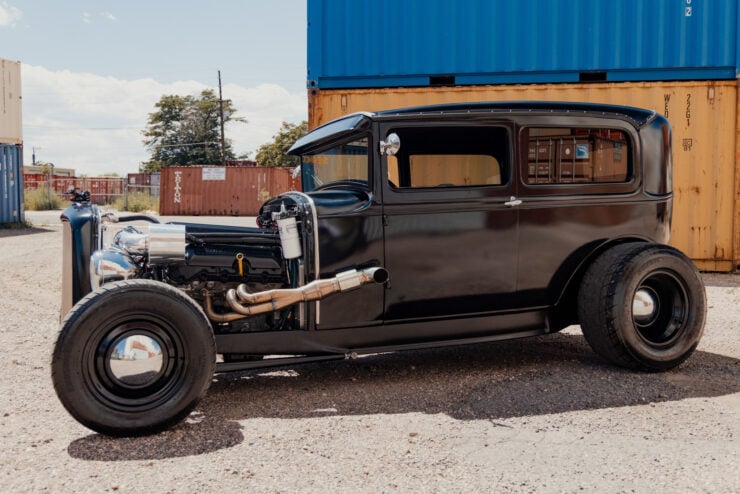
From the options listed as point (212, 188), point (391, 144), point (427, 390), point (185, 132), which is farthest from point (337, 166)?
point (185, 132)

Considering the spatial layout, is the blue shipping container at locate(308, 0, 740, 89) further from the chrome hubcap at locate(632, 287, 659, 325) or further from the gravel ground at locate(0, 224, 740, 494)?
the chrome hubcap at locate(632, 287, 659, 325)

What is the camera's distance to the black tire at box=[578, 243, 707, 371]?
420cm

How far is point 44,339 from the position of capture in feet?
17.9

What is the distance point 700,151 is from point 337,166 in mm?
7058

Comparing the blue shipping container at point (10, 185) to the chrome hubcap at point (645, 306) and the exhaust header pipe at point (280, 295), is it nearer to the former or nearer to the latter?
the exhaust header pipe at point (280, 295)

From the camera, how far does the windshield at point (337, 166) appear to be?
13.6 ft

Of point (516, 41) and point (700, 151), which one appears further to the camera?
point (516, 41)

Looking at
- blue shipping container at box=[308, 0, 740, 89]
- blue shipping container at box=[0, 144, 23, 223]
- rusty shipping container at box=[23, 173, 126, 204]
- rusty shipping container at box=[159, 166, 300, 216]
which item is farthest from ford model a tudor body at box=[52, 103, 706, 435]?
rusty shipping container at box=[23, 173, 126, 204]

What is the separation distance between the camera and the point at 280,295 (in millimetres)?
3693

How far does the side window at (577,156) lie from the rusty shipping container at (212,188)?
26871 millimetres

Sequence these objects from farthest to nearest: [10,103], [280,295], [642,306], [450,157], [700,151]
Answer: [10,103] < [700,151] < [450,157] < [642,306] < [280,295]

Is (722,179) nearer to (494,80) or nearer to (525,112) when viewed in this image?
(494,80)

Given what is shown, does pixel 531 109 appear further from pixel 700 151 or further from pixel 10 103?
pixel 10 103

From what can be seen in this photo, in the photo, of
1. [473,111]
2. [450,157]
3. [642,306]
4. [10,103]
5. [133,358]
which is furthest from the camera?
[10,103]
